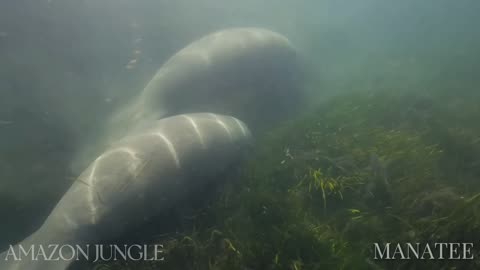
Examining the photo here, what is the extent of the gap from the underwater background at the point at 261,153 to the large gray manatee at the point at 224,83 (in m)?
0.69

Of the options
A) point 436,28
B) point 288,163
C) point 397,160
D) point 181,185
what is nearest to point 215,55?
point 288,163

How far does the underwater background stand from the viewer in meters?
3.18

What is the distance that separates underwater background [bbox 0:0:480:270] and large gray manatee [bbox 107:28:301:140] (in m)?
0.69

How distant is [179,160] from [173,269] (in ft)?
4.18

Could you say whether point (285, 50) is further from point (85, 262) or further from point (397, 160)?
point (85, 262)

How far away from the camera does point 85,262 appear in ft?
10.9

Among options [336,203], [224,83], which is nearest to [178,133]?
[224,83]

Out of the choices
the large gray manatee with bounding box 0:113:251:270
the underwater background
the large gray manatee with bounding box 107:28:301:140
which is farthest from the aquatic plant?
the large gray manatee with bounding box 107:28:301:140

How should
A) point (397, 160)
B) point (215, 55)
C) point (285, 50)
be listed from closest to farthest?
point (397, 160) < point (215, 55) < point (285, 50)

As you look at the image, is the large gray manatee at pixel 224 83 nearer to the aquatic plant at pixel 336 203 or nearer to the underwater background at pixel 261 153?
the underwater background at pixel 261 153

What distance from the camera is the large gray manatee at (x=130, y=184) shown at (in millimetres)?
3371

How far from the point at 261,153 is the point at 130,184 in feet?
7.65

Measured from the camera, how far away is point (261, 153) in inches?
203

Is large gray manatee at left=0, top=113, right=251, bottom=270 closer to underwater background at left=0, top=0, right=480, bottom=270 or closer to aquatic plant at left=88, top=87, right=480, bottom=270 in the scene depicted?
underwater background at left=0, top=0, right=480, bottom=270
